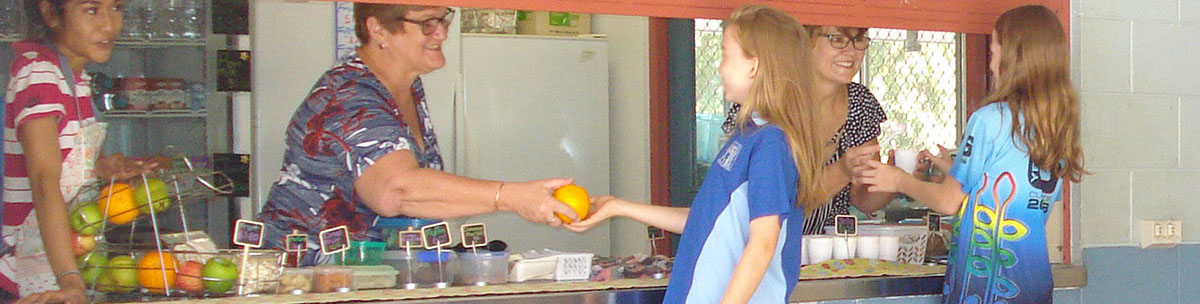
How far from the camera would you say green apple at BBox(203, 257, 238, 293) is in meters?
2.95

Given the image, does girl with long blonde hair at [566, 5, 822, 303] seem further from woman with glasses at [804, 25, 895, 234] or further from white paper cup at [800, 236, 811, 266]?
woman with glasses at [804, 25, 895, 234]

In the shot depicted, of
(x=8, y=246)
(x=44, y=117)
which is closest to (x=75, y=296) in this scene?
(x=8, y=246)

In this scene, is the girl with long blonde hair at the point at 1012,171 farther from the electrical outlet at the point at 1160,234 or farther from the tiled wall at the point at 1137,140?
the electrical outlet at the point at 1160,234

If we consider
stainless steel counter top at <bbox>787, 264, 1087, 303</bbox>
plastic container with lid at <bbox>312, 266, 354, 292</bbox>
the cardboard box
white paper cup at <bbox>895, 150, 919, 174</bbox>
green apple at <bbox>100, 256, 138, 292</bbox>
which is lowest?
stainless steel counter top at <bbox>787, 264, 1087, 303</bbox>

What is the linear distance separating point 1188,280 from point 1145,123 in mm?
580

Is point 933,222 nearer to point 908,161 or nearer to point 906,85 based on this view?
point 908,161

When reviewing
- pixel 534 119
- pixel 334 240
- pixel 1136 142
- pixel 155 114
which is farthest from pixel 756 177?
pixel 534 119

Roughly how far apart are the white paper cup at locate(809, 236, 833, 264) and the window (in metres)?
1.09

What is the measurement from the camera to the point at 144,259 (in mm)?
2932

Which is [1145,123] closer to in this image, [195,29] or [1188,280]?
[1188,280]

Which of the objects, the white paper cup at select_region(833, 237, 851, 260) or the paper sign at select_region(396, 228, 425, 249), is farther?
the white paper cup at select_region(833, 237, 851, 260)

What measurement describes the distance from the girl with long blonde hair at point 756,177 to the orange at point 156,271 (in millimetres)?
1104

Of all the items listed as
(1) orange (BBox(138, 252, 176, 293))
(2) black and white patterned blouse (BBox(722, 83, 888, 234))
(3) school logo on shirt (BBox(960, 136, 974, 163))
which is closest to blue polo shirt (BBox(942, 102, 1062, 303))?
(3) school logo on shirt (BBox(960, 136, 974, 163))

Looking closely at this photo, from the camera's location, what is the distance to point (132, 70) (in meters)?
4.68
